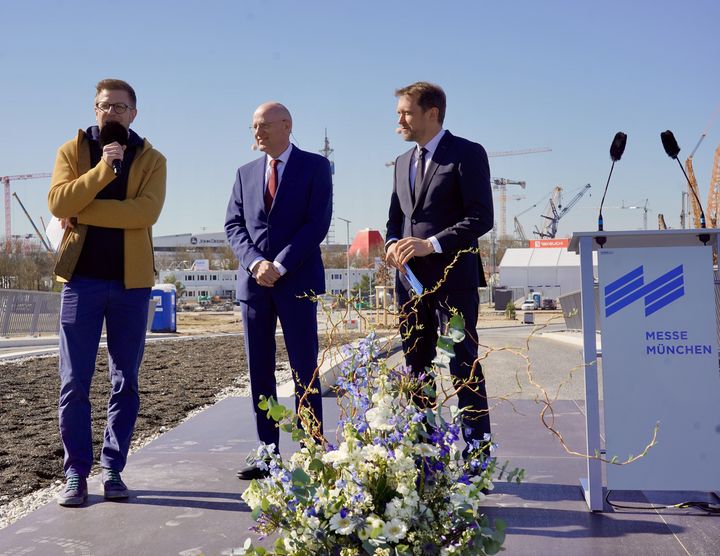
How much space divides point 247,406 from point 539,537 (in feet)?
12.6

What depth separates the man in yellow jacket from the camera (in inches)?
158

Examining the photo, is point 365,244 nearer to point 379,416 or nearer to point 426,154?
point 426,154

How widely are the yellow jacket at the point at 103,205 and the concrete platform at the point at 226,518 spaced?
1087mm

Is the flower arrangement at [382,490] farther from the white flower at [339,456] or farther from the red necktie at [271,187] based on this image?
the red necktie at [271,187]

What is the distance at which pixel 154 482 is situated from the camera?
430 centimetres

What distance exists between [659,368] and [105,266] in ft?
8.80

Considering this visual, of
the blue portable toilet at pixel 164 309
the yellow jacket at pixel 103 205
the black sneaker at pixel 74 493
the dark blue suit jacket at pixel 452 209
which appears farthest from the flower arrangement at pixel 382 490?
the blue portable toilet at pixel 164 309

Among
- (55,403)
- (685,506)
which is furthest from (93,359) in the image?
(55,403)

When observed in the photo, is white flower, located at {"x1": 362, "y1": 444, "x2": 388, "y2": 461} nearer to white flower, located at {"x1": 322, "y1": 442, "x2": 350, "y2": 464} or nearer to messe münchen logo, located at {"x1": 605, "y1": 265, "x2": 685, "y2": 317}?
white flower, located at {"x1": 322, "y1": 442, "x2": 350, "y2": 464}

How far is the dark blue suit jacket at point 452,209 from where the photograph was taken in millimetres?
4066

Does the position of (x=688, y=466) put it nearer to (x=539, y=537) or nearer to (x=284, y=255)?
(x=539, y=537)

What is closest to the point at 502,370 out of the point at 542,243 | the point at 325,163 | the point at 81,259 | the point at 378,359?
the point at 325,163

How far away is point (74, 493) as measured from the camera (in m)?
3.85

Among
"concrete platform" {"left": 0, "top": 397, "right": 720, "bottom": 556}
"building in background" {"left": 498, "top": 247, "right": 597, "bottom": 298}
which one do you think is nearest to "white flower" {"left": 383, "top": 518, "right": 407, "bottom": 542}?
"concrete platform" {"left": 0, "top": 397, "right": 720, "bottom": 556}
